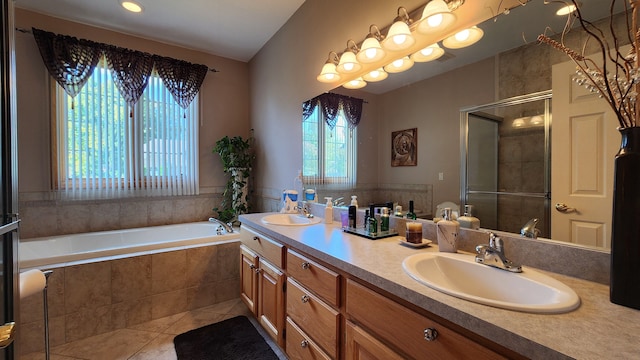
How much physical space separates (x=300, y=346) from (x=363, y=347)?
1.74ft

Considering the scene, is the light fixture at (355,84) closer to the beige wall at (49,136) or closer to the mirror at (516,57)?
the mirror at (516,57)

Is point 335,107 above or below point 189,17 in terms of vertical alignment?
below

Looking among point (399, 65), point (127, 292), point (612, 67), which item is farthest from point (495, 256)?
point (127, 292)

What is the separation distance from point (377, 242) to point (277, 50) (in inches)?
94.6

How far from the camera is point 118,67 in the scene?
2754mm

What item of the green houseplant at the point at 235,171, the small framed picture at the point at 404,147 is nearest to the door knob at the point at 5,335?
the small framed picture at the point at 404,147

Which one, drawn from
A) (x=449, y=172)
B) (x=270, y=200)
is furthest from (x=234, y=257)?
(x=449, y=172)

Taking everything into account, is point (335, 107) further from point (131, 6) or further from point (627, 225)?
point (131, 6)

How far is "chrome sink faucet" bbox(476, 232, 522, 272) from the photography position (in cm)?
91

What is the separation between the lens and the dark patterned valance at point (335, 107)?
6.21ft

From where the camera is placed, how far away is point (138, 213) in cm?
297

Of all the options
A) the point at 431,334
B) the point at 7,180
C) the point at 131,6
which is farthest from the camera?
the point at 131,6

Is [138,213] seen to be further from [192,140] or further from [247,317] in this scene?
[247,317]

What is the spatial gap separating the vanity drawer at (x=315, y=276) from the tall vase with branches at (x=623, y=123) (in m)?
0.84
